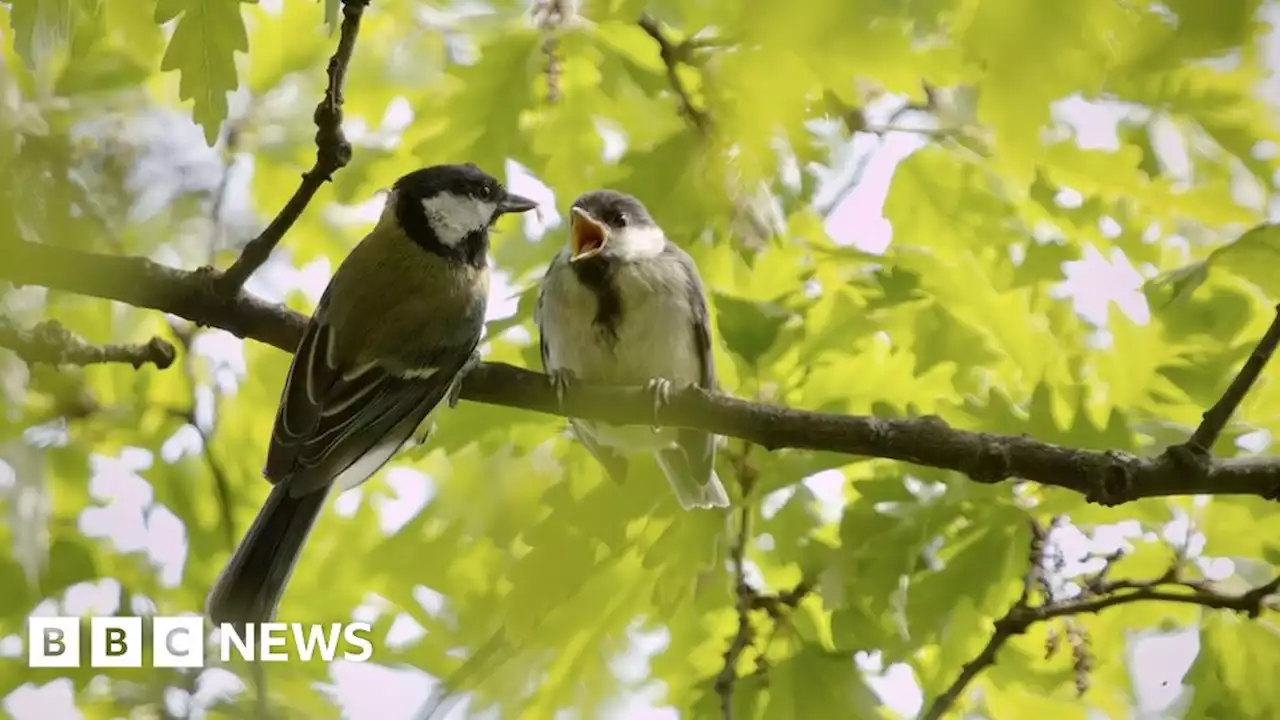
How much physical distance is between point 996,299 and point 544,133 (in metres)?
0.50

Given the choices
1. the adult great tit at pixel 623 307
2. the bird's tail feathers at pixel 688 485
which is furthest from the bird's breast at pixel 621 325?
the bird's tail feathers at pixel 688 485

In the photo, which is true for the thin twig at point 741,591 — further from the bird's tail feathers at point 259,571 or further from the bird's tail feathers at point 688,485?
the bird's tail feathers at point 259,571

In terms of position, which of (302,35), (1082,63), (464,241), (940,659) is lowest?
(940,659)

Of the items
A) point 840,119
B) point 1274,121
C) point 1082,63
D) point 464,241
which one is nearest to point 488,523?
point 464,241

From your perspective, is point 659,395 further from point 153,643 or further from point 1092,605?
point 153,643

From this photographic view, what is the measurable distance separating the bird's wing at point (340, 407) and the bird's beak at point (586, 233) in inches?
11.5

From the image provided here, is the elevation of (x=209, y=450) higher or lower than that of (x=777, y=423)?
lower

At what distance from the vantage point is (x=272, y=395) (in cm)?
136

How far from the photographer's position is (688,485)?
1.20 meters

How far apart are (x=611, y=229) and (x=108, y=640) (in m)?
0.69

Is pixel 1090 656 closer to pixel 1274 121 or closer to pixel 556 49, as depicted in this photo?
pixel 1274 121

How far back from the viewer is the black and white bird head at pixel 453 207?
3.83 feet

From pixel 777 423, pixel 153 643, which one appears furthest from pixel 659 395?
pixel 153 643

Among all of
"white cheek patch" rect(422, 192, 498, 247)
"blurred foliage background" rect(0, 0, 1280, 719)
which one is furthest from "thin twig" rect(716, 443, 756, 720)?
"white cheek patch" rect(422, 192, 498, 247)
